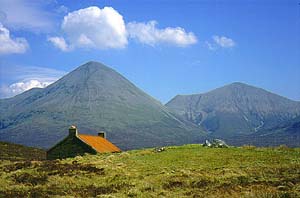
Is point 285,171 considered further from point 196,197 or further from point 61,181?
point 61,181

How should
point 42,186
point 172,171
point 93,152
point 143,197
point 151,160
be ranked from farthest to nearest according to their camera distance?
point 93,152, point 151,160, point 172,171, point 42,186, point 143,197

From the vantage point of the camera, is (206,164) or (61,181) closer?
(61,181)

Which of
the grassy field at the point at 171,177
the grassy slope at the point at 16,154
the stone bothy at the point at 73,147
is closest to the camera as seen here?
the grassy field at the point at 171,177

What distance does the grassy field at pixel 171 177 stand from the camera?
25.0m

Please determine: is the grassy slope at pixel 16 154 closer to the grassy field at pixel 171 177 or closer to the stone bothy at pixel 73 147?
the stone bothy at pixel 73 147

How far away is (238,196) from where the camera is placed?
2214cm

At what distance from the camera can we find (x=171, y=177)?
30.2 meters

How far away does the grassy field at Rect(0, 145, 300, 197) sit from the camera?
24969mm

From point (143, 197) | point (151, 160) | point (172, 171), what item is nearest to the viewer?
point (143, 197)

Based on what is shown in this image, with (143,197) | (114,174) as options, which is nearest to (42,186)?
(114,174)

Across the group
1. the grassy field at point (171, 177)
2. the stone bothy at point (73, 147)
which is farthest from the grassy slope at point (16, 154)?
the grassy field at point (171, 177)

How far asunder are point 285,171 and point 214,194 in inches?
353

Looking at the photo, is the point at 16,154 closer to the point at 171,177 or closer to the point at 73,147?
the point at 73,147

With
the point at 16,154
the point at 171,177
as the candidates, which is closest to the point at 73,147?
the point at 16,154
